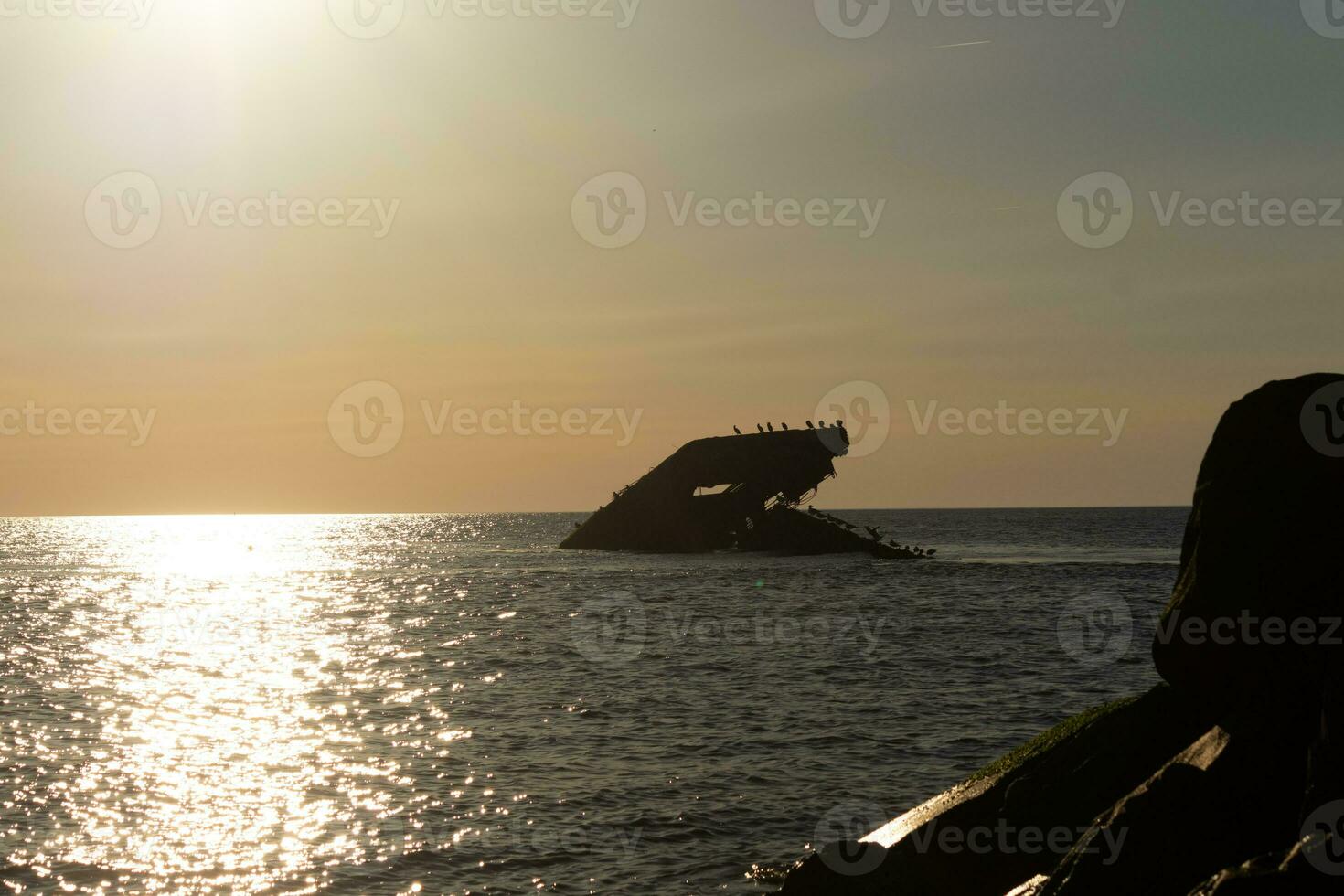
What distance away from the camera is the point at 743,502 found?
71.1m

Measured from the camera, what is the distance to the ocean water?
13.9 m

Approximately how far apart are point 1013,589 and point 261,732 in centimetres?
3838

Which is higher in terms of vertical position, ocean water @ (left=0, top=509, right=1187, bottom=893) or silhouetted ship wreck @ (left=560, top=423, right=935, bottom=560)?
silhouetted ship wreck @ (left=560, top=423, right=935, bottom=560)

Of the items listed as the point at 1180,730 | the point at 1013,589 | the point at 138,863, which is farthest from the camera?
the point at 1013,589

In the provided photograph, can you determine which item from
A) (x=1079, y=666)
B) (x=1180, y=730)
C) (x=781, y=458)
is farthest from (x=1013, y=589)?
(x=1180, y=730)

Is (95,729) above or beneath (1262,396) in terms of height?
beneath

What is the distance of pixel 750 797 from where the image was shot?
53.6 feet

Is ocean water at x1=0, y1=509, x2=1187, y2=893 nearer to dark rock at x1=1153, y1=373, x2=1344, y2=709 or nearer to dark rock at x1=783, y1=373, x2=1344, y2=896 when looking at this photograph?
dark rock at x1=783, y1=373, x2=1344, y2=896

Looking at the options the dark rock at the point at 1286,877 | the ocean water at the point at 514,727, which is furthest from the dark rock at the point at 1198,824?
the ocean water at the point at 514,727

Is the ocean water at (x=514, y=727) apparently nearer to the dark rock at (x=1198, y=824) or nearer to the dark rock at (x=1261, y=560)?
the dark rock at (x=1198, y=824)

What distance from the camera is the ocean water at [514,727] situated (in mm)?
13945

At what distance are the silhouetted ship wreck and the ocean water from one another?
1765 centimetres

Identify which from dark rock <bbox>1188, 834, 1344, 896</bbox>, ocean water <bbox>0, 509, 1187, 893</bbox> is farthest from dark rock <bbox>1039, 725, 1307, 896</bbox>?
ocean water <bbox>0, 509, 1187, 893</bbox>

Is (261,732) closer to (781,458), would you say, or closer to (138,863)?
(138,863)
